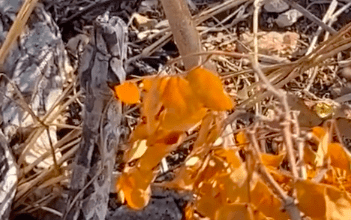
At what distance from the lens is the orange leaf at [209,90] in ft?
2.30

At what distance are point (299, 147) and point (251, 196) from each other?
2.9 inches

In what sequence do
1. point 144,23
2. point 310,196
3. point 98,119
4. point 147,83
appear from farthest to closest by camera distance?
point 144,23, point 98,119, point 147,83, point 310,196

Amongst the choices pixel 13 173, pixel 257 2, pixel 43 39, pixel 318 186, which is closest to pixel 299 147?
pixel 318 186

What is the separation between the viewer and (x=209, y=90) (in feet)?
2.31

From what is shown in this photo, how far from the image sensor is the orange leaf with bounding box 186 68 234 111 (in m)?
0.70

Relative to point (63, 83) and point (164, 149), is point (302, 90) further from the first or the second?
point (164, 149)

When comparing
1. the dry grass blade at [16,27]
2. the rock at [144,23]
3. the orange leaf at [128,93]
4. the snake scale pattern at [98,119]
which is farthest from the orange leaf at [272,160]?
the rock at [144,23]

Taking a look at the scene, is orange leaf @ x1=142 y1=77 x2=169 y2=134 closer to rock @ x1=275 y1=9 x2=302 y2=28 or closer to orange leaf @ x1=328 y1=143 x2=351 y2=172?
orange leaf @ x1=328 y1=143 x2=351 y2=172

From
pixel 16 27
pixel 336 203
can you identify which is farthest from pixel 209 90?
pixel 16 27

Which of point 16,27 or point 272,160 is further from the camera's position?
point 16,27

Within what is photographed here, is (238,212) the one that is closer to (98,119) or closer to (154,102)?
(154,102)

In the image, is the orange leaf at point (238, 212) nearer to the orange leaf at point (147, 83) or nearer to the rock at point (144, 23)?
the orange leaf at point (147, 83)

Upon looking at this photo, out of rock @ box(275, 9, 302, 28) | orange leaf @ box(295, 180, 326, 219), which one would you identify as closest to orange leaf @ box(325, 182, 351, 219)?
orange leaf @ box(295, 180, 326, 219)

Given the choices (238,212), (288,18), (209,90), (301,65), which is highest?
(209,90)
